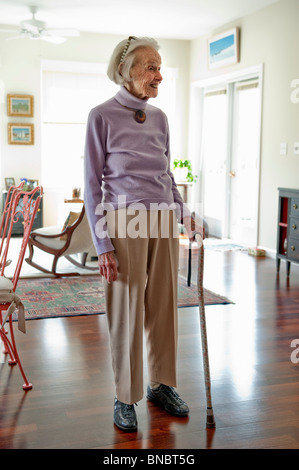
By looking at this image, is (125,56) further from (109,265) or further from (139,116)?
(109,265)

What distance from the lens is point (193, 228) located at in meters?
2.58

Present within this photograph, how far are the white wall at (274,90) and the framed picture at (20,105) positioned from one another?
325cm

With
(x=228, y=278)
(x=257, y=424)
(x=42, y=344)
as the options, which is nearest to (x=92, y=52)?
(x=228, y=278)

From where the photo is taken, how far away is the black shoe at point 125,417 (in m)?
2.45

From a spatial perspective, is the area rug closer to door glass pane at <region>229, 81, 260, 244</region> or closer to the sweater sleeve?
the sweater sleeve

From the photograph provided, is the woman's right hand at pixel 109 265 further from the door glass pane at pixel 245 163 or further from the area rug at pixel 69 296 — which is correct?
the door glass pane at pixel 245 163

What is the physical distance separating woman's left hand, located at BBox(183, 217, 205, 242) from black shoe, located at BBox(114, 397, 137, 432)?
798 mm

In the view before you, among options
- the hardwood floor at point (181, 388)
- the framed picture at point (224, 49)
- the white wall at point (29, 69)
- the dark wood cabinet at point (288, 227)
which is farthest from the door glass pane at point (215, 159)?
the hardwood floor at point (181, 388)

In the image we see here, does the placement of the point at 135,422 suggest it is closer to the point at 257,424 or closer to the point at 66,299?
the point at 257,424

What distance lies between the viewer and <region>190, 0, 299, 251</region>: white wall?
21.4 feet

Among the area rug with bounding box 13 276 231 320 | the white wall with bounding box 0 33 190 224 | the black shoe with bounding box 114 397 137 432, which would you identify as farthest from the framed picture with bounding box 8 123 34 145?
the black shoe with bounding box 114 397 137 432

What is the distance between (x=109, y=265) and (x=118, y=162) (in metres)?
0.43

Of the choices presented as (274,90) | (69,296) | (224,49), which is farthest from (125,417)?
(224,49)

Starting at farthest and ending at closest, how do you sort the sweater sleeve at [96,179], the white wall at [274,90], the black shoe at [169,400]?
the white wall at [274,90]
the black shoe at [169,400]
the sweater sleeve at [96,179]
